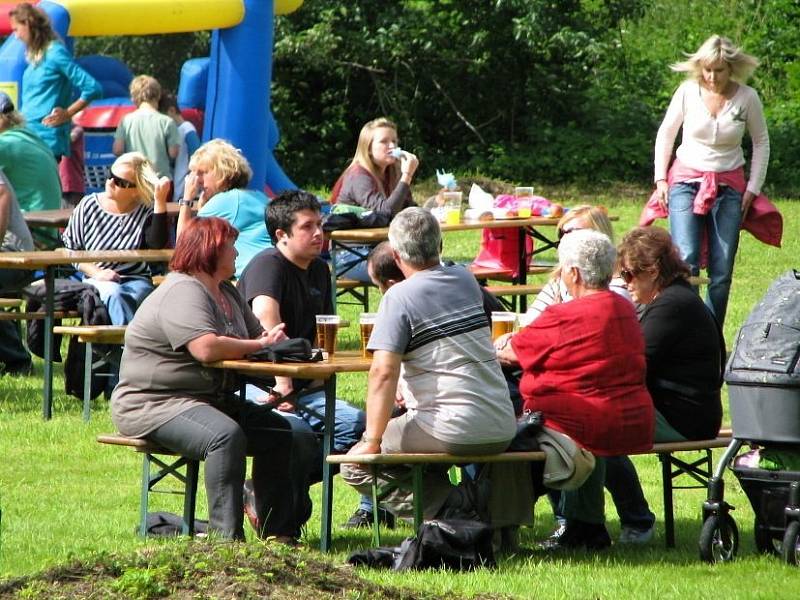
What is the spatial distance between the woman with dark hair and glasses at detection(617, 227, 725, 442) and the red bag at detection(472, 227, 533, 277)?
15.2 feet

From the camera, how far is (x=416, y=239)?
5613 millimetres

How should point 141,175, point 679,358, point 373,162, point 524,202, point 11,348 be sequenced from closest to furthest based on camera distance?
point 679,358
point 141,175
point 11,348
point 373,162
point 524,202

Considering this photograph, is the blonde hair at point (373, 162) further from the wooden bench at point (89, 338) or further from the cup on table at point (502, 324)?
the cup on table at point (502, 324)

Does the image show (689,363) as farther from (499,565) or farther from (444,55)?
(444,55)

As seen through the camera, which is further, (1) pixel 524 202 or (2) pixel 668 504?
(1) pixel 524 202

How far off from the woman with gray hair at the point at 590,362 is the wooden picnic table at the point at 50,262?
124 inches

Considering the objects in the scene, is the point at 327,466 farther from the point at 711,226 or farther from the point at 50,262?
the point at 711,226

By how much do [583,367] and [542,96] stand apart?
17890 millimetres

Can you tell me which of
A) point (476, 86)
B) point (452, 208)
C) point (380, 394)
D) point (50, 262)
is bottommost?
point (380, 394)

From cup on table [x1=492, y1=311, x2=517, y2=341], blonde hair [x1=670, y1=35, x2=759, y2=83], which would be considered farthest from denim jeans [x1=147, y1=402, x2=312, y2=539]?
blonde hair [x1=670, y1=35, x2=759, y2=83]

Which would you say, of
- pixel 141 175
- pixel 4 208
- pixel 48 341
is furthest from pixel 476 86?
pixel 48 341

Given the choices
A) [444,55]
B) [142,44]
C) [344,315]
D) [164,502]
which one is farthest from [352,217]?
[142,44]

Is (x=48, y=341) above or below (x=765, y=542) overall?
above

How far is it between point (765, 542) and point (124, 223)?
4.55 meters
